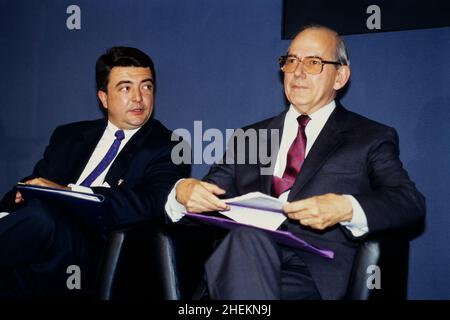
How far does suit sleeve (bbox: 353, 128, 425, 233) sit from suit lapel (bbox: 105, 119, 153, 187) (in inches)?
48.3

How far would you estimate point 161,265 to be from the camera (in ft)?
6.59

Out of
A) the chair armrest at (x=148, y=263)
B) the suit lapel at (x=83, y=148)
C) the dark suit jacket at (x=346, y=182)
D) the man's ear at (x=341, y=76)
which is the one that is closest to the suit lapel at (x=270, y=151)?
the dark suit jacket at (x=346, y=182)

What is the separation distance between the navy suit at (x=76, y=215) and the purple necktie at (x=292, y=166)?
0.57m

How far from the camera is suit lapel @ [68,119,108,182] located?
283 cm

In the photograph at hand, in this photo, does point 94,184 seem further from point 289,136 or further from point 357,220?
point 357,220

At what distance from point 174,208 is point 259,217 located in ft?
1.59

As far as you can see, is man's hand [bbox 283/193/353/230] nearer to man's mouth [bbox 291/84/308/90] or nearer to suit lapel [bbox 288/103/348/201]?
suit lapel [bbox 288/103/348/201]

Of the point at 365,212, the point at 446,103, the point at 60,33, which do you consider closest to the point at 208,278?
the point at 365,212

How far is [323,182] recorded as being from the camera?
2139 millimetres

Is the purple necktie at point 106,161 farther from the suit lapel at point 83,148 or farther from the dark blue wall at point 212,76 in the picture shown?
the dark blue wall at point 212,76

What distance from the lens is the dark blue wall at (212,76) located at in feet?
8.89

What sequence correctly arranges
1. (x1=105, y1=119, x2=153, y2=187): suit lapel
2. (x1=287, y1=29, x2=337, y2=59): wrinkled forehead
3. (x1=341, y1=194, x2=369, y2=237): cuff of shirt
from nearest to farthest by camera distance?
(x1=341, y1=194, x2=369, y2=237): cuff of shirt → (x1=287, y1=29, x2=337, y2=59): wrinkled forehead → (x1=105, y1=119, x2=153, y2=187): suit lapel

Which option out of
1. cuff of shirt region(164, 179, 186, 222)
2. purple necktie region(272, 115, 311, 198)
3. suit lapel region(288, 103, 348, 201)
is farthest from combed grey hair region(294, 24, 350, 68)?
cuff of shirt region(164, 179, 186, 222)
